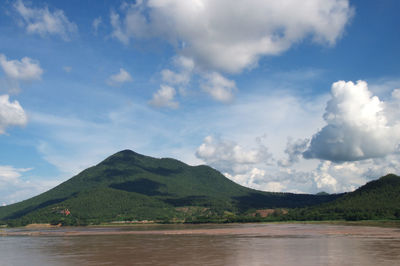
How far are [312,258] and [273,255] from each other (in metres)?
7.15

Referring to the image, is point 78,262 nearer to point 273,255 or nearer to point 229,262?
point 229,262

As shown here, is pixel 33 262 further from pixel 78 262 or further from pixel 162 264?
pixel 162 264

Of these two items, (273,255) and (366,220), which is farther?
(366,220)

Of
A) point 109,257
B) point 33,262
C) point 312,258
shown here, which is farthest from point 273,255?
point 33,262

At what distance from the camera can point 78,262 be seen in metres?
62.5

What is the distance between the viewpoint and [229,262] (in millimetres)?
57188

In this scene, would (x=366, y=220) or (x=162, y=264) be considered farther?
(x=366, y=220)

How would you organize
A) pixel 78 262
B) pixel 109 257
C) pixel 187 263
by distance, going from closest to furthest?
pixel 187 263
pixel 78 262
pixel 109 257

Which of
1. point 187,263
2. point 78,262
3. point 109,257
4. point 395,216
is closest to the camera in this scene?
point 187,263

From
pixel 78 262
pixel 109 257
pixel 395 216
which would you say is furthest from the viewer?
pixel 395 216

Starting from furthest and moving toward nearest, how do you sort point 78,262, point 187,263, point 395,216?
point 395,216 < point 78,262 < point 187,263

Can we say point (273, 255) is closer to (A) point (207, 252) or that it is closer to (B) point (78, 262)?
(A) point (207, 252)

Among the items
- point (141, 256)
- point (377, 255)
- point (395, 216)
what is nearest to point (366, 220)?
point (395, 216)

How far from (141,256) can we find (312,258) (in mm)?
29302
